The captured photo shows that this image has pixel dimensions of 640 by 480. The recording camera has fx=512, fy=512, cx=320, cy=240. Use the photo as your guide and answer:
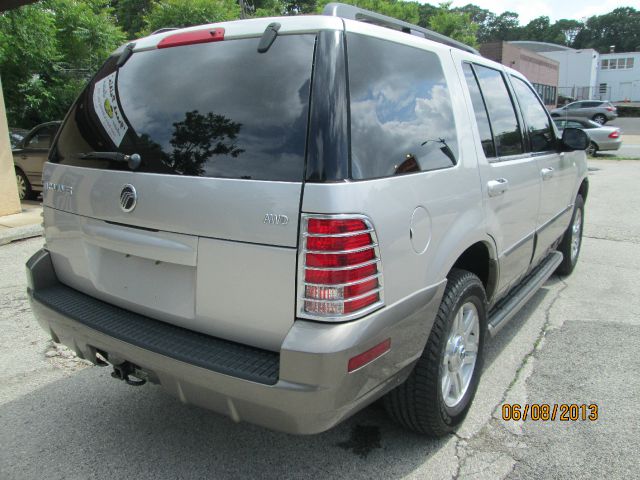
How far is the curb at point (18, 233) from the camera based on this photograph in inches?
272

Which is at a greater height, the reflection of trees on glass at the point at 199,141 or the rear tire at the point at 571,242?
the reflection of trees on glass at the point at 199,141

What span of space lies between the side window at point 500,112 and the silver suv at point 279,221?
1.19ft

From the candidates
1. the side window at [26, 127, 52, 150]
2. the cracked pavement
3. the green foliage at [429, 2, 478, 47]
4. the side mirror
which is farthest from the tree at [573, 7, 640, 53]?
the cracked pavement

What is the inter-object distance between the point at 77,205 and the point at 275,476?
64.4 inches

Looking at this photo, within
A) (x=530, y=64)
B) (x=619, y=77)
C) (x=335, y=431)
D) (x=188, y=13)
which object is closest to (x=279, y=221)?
(x=335, y=431)

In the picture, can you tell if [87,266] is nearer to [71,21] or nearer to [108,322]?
[108,322]

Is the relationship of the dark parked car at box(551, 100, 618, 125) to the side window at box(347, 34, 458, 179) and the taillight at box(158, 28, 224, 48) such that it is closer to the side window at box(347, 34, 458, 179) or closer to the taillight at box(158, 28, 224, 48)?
the side window at box(347, 34, 458, 179)

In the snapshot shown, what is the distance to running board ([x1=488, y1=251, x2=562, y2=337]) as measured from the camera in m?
3.20

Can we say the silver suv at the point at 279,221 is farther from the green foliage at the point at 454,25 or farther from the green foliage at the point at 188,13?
the green foliage at the point at 454,25

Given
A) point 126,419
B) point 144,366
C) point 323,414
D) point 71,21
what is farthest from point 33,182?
point 323,414

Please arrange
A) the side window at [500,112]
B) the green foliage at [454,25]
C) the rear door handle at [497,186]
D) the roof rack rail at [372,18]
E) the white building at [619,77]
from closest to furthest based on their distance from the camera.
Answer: the roof rack rail at [372,18] → the rear door handle at [497,186] → the side window at [500,112] → the green foliage at [454,25] → the white building at [619,77]

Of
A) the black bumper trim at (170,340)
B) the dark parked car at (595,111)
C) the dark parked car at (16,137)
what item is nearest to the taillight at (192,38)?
the black bumper trim at (170,340)

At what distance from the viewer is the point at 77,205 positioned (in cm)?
254
